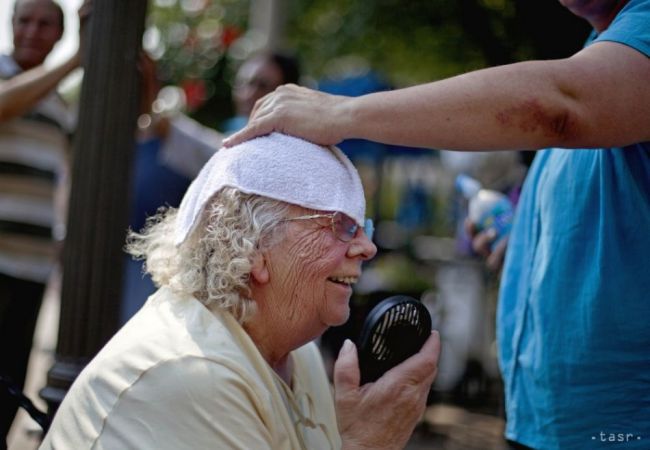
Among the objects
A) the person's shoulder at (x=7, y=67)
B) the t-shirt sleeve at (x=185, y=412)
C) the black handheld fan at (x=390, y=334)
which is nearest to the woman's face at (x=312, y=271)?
the black handheld fan at (x=390, y=334)

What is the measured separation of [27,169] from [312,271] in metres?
2.33

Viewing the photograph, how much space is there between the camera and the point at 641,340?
1996 mm

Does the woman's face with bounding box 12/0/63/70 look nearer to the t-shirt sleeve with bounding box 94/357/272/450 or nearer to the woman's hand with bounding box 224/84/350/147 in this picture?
the woman's hand with bounding box 224/84/350/147

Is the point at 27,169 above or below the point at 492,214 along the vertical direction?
below

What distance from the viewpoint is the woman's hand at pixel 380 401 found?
1935mm

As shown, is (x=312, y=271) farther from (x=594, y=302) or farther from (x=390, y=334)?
(x=594, y=302)

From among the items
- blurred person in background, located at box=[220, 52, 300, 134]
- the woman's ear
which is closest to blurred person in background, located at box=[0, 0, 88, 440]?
blurred person in background, located at box=[220, 52, 300, 134]

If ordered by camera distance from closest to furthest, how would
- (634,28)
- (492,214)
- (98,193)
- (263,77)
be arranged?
(634,28) → (98,193) → (492,214) → (263,77)

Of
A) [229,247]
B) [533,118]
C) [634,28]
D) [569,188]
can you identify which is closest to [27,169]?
[229,247]

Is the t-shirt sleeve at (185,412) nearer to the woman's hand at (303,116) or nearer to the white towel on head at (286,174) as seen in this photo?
the white towel on head at (286,174)

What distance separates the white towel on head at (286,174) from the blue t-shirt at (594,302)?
1.71 feet

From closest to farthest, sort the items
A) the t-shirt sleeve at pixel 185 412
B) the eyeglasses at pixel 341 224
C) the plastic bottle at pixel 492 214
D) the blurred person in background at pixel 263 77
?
the t-shirt sleeve at pixel 185 412
the eyeglasses at pixel 341 224
the plastic bottle at pixel 492 214
the blurred person in background at pixel 263 77

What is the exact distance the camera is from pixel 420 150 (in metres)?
8.66

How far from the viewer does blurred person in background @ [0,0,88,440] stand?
3.70 m
